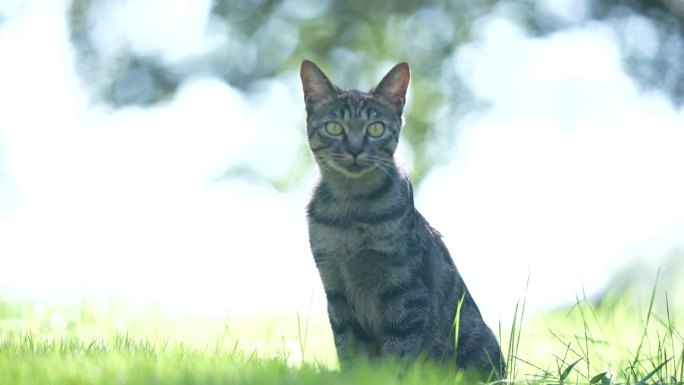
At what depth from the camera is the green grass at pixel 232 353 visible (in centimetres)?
314

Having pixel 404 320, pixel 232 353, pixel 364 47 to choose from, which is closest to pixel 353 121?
pixel 404 320

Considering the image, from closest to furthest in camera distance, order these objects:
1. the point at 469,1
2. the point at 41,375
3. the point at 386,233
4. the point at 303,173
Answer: the point at 41,375, the point at 386,233, the point at 303,173, the point at 469,1

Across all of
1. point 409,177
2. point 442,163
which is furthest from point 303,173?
point 409,177

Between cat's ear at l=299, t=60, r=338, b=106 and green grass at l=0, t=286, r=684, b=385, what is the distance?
1252 mm

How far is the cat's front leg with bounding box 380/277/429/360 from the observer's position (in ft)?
12.6

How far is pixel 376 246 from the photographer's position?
392 cm

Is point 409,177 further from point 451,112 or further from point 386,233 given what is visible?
point 451,112

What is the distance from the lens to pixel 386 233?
12.9ft

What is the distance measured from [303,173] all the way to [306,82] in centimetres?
405

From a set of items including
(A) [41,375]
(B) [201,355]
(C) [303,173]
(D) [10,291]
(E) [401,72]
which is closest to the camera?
(A) [41,375]

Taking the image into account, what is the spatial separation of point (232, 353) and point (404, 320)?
2.83 feet

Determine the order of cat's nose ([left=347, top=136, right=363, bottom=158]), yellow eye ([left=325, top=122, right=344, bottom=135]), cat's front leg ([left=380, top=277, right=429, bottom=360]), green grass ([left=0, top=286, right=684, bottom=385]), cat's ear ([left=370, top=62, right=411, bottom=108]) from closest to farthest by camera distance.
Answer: green grass ([left=0, top=286, right=684, bottom=385]), cat's front leg ([left=380, top=277, right=429, bottom=360]), cat's nose ([left=347, top=136, right=363, bottom=158]), yellow eye ([left=325, top=122, right=344, bottom=135]), cat's ear ([left=370, top=62, right=411, bottom=108])

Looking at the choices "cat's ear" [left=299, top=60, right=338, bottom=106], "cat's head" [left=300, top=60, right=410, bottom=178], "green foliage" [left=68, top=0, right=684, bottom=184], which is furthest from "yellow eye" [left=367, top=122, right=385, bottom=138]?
"green foliage" [left=68, top=0, right=684, bottom=184]

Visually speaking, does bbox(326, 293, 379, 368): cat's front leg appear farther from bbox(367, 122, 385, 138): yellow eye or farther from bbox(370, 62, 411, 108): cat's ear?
bbox(370, 62, 411, 108): cat's ear
